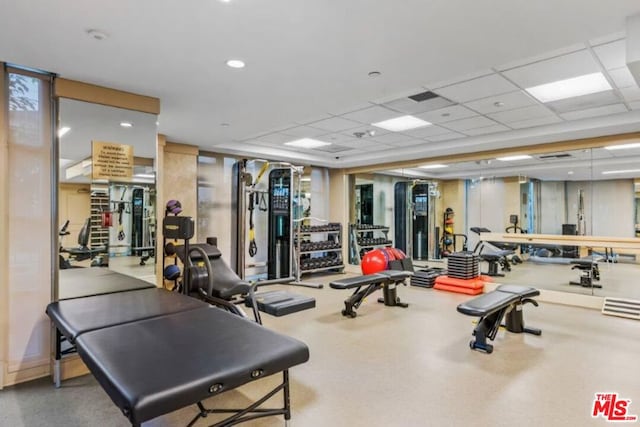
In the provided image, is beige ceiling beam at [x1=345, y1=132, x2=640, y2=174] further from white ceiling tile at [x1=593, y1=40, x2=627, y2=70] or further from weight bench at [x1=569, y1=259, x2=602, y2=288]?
white ceiling tile at [x1=593, y1=40, x2=627, y2=70]

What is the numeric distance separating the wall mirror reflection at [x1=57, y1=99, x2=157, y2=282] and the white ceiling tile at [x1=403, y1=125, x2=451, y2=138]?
370 centimetres

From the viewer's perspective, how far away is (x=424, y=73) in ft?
10.2

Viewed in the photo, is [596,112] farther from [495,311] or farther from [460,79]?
[495,311]

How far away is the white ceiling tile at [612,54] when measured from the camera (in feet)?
9.03

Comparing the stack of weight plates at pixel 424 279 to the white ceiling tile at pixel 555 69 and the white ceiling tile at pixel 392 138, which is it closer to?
the white ceiling tile at pixel 392 138

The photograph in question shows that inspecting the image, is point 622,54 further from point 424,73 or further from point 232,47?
point 232,47

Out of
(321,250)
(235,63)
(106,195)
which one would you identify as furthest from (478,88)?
(321,250)

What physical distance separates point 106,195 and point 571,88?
4819 mm

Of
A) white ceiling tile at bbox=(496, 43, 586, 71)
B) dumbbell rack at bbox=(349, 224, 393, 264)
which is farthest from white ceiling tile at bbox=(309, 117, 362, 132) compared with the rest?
dumbbell rack at bbox=(349, 224, 393, 264)

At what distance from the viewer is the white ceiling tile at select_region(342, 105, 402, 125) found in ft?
14.6

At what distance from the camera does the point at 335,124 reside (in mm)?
5164

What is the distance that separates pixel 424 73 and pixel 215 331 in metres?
2.67

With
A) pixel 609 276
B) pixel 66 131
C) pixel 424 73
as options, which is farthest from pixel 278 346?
pixel 609 276

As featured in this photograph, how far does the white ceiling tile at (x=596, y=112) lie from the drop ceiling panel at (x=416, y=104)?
5.72 feet
